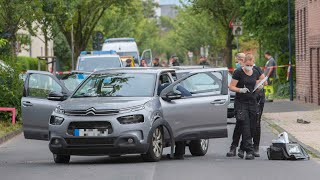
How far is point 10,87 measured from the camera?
2633 centimetres

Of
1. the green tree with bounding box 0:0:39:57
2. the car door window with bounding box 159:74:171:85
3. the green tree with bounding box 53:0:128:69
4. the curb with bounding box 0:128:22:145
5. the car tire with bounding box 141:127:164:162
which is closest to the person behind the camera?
the car tire with bounding box 141:127:164:162

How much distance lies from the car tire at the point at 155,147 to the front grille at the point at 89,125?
0.73 metres

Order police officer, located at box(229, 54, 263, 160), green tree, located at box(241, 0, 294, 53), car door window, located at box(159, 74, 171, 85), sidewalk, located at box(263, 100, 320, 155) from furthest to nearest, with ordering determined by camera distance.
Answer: green tree, located at box(241, 0, 294, 53) → sidewalk, located at box(263, 100, 320, 155) → car door window, located at box(159, 74, 171, 85) → police officer, located at box(229, 54, 263, 160)

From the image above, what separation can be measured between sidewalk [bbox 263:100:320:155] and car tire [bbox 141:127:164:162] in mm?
3125

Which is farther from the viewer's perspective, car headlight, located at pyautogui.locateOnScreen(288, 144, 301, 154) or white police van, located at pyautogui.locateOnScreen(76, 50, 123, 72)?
white police van, located at pyautogui.locateOnScreen(76, 50, 123, 72)

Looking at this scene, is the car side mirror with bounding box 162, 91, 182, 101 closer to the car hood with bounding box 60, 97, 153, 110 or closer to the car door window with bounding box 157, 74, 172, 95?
the car door window with bounding box 157, 74, 172, 95

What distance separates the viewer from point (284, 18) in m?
44.4

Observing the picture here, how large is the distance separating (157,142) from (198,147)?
6.78ft

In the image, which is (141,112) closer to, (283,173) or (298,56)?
(283,173)

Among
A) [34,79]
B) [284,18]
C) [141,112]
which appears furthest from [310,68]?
[141,112]

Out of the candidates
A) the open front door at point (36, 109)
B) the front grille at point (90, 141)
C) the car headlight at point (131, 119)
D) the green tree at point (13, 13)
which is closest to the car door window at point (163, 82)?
the car headlight at point (131, 119)

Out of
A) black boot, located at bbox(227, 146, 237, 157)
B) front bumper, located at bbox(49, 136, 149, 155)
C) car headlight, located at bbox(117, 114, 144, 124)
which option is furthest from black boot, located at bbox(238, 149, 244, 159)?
car headlight, located at bbox(117, 114, 144, 124)

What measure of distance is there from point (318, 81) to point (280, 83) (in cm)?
975

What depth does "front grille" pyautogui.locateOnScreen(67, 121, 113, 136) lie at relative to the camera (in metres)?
15.3
